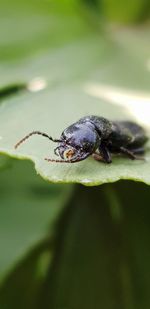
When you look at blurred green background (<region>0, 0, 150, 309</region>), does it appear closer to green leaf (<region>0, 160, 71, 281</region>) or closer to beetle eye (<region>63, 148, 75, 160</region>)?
green leaf (<region>0, 160, 71, 281</region>)

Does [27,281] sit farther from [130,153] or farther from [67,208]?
[130,153]

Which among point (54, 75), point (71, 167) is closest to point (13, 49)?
point (54, 75)

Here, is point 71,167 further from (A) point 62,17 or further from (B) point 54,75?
(A) point 62,17

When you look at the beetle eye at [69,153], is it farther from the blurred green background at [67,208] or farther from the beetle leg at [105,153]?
the blurred green background at [67,208]

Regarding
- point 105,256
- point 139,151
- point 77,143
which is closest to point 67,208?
point 105,256

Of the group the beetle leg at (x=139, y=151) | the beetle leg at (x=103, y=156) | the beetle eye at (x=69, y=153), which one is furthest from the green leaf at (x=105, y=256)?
the beetle eye at (x=69, y=153)

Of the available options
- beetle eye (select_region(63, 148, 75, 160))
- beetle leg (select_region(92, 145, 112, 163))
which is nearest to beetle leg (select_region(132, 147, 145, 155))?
beetle leg (select_region(92, 145, 112, 163))
